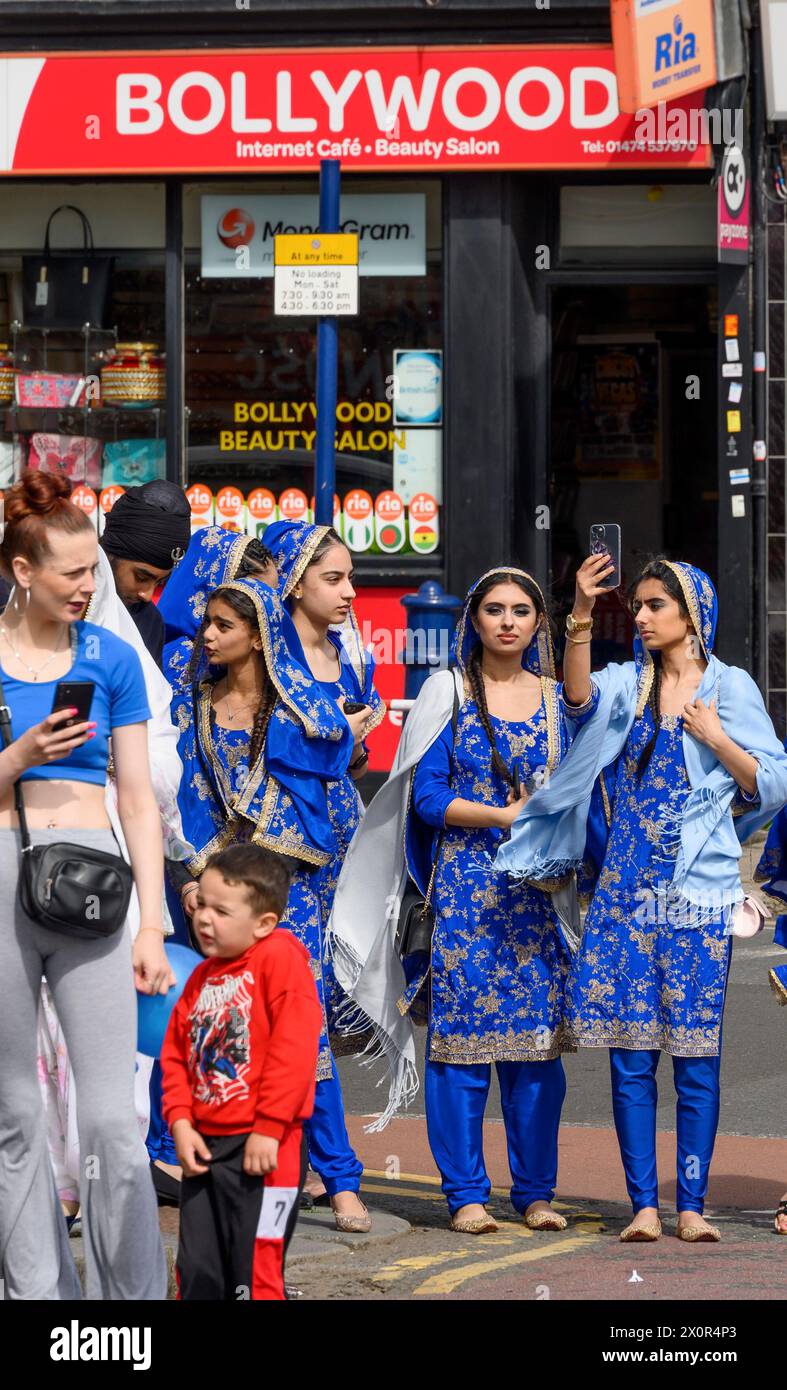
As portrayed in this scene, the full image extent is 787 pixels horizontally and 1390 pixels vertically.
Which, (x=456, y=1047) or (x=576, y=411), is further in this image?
(x=576, y=411)

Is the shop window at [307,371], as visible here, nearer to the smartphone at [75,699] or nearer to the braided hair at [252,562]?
the braided hair at [252,562]

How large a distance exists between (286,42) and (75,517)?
881 cm

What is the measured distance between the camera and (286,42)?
12820mm

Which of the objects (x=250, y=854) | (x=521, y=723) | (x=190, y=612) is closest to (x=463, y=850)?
(x=521, y=723)

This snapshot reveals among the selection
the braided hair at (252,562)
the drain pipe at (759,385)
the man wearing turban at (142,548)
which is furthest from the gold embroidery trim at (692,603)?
the drain pipe at (759,385)

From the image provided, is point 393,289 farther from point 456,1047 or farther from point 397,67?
point 456,1047

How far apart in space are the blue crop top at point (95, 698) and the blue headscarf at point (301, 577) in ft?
5.84

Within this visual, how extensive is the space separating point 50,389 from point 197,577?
7124 mm

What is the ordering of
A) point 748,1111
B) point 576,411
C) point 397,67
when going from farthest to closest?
point 576,411 < point 397,67 < point 748,1111

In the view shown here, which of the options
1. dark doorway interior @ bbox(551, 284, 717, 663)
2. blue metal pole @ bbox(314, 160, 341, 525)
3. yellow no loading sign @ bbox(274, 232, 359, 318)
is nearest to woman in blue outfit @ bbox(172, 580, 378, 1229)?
blue metal pole @ bbox(314, 160, 341, 525)

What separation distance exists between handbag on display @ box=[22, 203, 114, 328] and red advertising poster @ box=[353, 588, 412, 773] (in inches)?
95.1

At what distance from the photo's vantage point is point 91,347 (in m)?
13.4

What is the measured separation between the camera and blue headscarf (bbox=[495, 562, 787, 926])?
598 centimetres

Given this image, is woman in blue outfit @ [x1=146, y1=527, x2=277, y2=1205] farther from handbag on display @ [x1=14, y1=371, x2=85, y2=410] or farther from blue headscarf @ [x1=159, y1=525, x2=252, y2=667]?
handbag on display @ [x1=14, y1=371, x2=85, y2=410]
